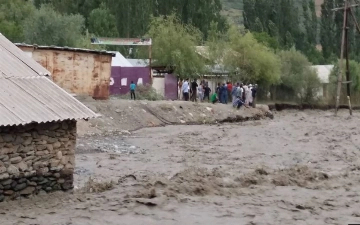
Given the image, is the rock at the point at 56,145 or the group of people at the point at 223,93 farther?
the group of people at the point at 223,93

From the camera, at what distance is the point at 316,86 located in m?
58.9

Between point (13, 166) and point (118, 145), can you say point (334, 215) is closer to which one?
point (13, 166)

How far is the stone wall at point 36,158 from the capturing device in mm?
13859

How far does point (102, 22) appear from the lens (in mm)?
61406

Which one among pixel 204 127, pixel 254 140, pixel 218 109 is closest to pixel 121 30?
pixel 218 109

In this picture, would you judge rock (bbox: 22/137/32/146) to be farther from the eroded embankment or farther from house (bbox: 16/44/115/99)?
house (bbox: 16/44/115/99)

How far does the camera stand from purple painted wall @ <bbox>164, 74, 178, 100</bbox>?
43.8 m

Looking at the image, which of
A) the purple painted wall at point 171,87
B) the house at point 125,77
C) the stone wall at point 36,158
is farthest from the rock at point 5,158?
the purple painted wall at point 171,87

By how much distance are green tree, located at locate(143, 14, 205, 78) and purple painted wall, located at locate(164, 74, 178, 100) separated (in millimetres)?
1015

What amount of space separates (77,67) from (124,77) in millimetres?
8283

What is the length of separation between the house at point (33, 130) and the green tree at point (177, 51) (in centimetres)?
2971

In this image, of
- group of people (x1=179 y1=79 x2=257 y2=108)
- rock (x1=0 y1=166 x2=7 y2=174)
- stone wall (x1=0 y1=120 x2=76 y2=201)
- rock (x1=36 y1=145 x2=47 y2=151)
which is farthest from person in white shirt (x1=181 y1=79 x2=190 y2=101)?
rock (x1=0 y1=166 x2=7 y2=174)

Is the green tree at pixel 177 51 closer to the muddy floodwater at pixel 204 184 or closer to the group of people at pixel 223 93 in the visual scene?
the group of people at pixel 223 93

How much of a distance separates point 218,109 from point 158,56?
10542 mm
